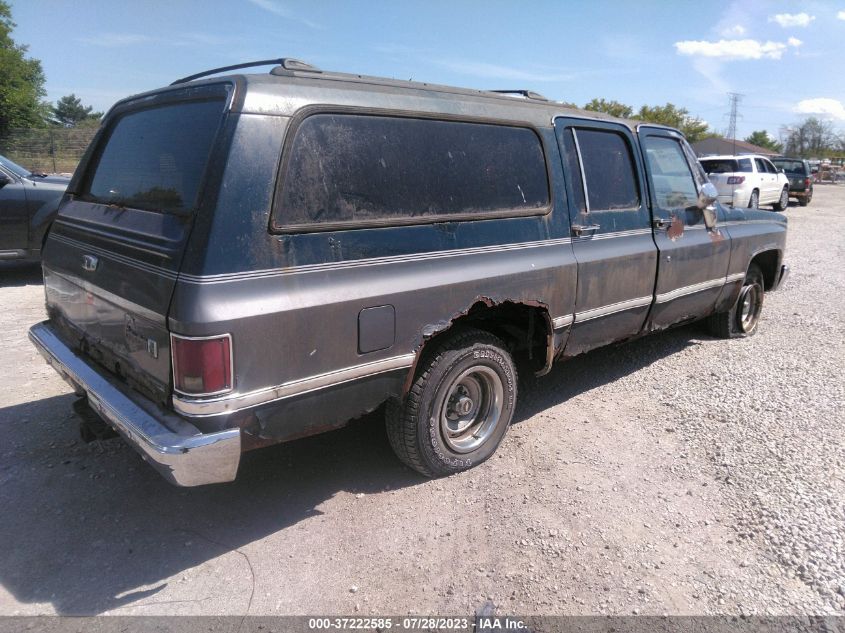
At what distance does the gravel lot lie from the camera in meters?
2.63

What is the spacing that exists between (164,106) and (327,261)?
1259mm

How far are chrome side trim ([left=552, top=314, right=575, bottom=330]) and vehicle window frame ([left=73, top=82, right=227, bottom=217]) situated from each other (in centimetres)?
222

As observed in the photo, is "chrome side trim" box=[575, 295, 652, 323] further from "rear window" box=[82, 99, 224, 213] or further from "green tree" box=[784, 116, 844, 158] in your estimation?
"green tree" box=[784, 116, 844, 158]

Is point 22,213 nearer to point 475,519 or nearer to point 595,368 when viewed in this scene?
point 595,368

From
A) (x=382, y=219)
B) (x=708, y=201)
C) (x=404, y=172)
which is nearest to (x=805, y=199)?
(x=708, y=201)

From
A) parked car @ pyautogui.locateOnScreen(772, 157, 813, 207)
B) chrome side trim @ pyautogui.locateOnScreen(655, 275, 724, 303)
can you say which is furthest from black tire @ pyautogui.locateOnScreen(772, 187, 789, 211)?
chrome side trim @ pyautogui.locateOnScreen(655, 275, 724, 303)

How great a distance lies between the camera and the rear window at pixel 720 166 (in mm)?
17359

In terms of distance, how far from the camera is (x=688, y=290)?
4.97 m

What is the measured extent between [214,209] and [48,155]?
24089 mm

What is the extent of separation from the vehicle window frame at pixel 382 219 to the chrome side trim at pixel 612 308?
2.44 ft

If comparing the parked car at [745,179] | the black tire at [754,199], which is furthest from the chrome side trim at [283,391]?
the black tire at [754,199]

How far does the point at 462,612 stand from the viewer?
2.54 metres

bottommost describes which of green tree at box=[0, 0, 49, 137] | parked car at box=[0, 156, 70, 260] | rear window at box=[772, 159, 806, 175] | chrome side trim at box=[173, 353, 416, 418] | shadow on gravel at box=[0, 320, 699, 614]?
shadow on gravel at box=[0, 320, 699, 614]

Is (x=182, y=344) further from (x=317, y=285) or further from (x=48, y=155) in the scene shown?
(x=48, y=155)
